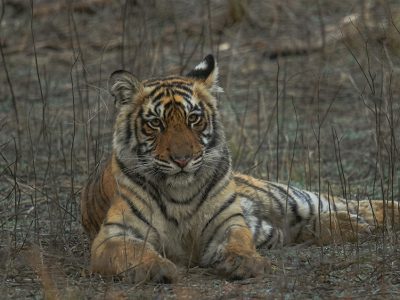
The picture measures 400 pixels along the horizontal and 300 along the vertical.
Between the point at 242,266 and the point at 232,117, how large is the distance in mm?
3902

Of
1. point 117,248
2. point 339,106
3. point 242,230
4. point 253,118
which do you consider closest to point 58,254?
point 117,248

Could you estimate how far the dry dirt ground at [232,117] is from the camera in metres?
4.62

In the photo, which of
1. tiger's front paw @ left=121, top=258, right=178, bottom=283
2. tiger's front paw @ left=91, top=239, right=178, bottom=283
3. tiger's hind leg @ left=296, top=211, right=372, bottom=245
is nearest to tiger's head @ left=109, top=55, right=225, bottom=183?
tiger's front paw @ left=91, top=239, right=178, bottom=283

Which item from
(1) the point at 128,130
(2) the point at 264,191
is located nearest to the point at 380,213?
(2) the point at 264,191

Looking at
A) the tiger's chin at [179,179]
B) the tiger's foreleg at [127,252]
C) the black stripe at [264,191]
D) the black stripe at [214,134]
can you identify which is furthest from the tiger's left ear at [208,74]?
the tiger's foreleg at [127,252]

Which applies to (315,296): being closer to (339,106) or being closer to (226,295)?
(226,295)

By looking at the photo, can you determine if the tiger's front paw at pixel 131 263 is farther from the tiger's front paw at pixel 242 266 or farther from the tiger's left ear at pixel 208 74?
the tiger's left ear at pixel 208 74

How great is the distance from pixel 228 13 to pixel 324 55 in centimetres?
167

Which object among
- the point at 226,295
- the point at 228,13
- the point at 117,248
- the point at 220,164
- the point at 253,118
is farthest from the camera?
the point at 228,13

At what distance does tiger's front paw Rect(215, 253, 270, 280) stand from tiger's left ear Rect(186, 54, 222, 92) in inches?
39.5

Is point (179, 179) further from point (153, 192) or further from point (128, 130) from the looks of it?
point (128, 130)

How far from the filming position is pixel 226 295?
428cm

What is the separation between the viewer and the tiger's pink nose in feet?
16.1

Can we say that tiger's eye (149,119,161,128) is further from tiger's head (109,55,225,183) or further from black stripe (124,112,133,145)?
black stripe (124,112,133,145)
